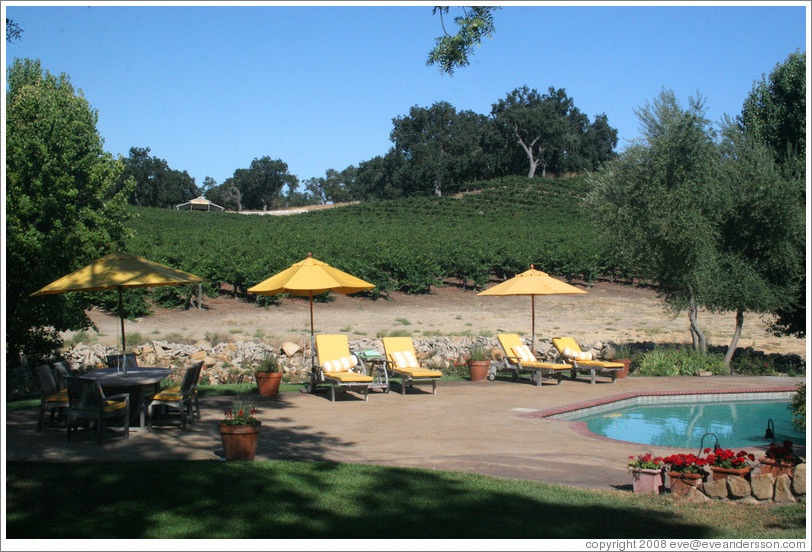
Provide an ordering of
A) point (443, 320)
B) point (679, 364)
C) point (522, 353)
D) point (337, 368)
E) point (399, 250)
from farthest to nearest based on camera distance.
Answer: point (399, 250) < point (443, 320) < point (679, 364) < point (522, 353) < point (337, 368)

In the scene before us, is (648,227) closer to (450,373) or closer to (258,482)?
(450,373)

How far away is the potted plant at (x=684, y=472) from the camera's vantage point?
6223 millimetres

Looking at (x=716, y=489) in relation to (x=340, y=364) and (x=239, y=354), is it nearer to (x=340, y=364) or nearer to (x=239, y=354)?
(x=340, y=364)

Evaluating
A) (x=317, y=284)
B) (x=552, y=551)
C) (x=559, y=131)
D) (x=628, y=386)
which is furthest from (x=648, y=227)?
(x=559, y=131)

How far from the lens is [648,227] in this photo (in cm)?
1642

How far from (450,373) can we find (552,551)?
39.4ft

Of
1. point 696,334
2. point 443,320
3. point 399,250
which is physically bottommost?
point 696,334

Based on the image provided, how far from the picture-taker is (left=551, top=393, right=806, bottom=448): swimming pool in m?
10.8

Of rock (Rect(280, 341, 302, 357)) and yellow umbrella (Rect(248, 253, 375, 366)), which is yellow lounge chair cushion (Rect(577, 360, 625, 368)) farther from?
rock (Rect(280, 341, 302, 357))

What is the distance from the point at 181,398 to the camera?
8742 millimetres

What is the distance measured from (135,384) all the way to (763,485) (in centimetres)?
693

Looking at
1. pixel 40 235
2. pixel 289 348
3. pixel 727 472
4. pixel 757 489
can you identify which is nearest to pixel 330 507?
pixel 727 472

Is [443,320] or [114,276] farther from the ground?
[114,276]

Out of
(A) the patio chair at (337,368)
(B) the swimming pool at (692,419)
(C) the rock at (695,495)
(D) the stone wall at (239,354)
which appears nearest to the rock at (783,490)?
(C) the rock at (695,495)
